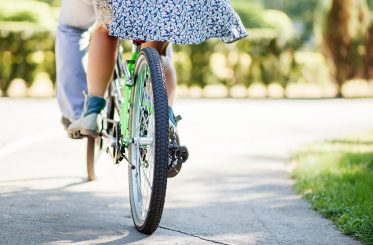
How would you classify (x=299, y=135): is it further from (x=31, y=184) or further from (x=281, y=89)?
(x=281, y=89)

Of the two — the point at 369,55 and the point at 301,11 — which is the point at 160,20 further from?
the point at 301,11

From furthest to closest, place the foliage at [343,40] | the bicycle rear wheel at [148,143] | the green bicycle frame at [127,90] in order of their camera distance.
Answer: the foliage at [343,40]
the green bicycle frame at [127,90]
the bicycle rear wheel at [148,143]

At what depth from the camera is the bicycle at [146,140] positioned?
4.36 metres

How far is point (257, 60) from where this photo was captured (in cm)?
1677

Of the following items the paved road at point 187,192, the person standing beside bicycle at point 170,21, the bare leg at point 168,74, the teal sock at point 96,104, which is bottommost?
the paved road at point 187,192

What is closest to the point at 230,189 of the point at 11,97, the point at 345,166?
the point at 345,166

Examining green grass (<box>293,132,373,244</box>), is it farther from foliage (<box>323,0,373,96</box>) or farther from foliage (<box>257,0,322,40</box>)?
foliage (<box>257,0,322,40</box>)

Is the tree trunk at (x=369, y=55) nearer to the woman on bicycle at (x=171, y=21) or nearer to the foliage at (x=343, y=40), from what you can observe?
Result: the foliage at (x=343, y=40)

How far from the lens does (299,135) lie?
9969mm

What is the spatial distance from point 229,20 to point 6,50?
37.2 ft

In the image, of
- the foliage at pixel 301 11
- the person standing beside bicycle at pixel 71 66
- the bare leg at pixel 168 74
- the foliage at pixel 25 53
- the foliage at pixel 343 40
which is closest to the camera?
the bare leg at pixel 168 74

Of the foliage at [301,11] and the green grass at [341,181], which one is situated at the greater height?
the foliage at [301,11]

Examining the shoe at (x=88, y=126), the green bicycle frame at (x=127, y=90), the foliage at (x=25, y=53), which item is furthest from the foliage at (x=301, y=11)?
the green bicycle frame at (x=127, y=90)

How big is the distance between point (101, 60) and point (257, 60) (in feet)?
37.6
